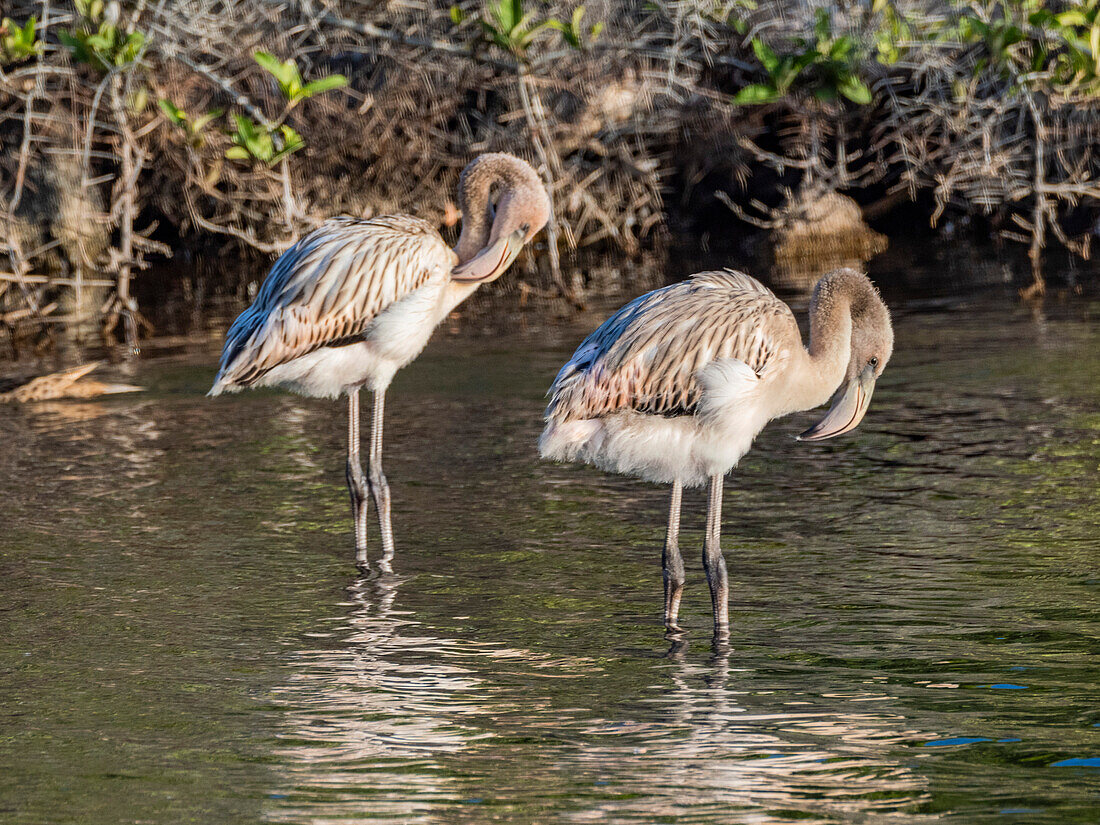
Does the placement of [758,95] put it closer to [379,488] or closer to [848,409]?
[379,488]

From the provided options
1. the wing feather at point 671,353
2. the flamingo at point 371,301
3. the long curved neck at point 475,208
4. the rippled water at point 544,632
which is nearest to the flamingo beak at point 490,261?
the flamingo at point 371,301

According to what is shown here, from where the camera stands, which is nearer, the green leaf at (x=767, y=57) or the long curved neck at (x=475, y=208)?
the long curved neck at (x=475, y=208)

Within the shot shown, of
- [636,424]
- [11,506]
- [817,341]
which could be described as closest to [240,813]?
[636,424]

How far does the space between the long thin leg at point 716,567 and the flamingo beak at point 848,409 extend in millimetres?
410

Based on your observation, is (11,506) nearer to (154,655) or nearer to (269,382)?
(269,382)

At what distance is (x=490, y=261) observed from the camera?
24.4ft

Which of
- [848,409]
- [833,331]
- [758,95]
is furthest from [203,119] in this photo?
[848,409]

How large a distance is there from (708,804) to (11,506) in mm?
5064

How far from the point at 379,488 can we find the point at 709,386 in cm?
226

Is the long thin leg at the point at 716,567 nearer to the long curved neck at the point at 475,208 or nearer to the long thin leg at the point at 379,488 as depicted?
the long thin leg at the point at 379,488

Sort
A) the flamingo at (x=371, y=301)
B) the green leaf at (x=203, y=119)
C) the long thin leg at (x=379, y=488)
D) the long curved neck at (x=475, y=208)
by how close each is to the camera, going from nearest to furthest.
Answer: the long thin leg at (x=379, y=488), the flamingo at (x=371, y=301), the long curved neck at (x=475, y=208), the green leaf at (x=203, y=119)

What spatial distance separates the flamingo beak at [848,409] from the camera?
19.1ft

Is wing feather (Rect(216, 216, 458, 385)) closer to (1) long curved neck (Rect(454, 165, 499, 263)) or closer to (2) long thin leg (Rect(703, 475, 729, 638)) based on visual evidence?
(1) long curved neck (Rect(454, 165, 499, 263))

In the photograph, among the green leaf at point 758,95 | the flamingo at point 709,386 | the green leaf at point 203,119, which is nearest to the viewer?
the flamingo at point 709,386
